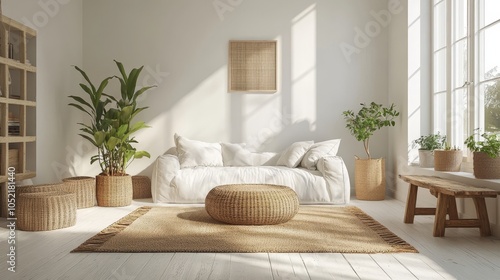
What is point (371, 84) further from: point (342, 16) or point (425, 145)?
point (425, 145)

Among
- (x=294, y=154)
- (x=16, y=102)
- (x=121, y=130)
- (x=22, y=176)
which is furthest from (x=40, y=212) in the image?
(x=294, y=154)

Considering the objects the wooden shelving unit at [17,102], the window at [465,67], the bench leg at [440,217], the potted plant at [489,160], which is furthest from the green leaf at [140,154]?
the potted plant at [489,160]

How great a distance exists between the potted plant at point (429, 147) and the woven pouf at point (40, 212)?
12.0 ft

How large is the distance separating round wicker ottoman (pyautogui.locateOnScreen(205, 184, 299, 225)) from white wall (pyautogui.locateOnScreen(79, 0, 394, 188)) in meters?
2.38

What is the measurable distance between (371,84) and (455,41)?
60.1 inches

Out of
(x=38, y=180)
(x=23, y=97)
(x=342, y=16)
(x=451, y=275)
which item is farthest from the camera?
(x=342, y=16)

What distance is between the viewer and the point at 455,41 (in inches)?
206

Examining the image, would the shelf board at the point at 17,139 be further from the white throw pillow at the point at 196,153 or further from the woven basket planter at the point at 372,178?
the woven basket planter at the point at 372,178

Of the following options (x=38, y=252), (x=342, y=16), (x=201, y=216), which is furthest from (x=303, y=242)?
(x=342, y=16)

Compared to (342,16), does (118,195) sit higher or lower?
lower

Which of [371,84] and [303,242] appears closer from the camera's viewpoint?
[303,242]

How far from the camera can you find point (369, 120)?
6.16 m

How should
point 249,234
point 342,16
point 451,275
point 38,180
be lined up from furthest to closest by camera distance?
point 342,16
point 38,180
point 249,234
point 451,275

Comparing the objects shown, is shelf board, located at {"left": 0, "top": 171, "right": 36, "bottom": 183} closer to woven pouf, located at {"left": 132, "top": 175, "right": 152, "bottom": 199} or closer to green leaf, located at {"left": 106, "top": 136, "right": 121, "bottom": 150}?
green leaf, located at {"left": 106, "top": 136, "right": 121, "bottom": 150}
